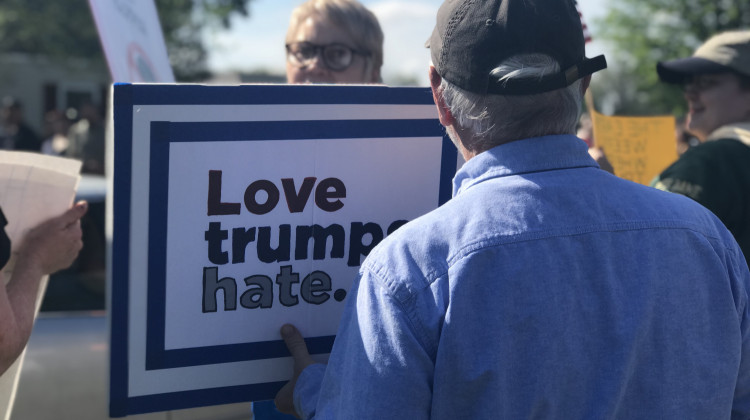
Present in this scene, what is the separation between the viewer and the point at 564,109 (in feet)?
4.16

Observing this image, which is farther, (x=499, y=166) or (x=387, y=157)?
Result: (x=387, y=157)

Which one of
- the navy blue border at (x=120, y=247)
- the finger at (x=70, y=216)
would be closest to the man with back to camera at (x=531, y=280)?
the navy blue border at (x=120, y=247)

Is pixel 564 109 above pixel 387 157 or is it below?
above

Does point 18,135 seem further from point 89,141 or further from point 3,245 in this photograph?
point 3,245

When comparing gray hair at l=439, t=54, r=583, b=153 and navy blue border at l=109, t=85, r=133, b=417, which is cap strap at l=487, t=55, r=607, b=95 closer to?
gray hair at l=439, t=54, r=583, b=153

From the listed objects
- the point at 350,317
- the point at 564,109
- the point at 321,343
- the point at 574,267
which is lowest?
the point at 321,343

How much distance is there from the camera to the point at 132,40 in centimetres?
259

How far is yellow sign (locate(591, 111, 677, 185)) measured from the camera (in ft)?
8.80

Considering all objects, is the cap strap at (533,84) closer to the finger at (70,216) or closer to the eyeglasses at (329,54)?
the finger at (70,216)

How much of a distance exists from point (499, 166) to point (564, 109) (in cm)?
14

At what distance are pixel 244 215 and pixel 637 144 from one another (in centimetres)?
176

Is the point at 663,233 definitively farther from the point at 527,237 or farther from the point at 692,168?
the point at 692,168

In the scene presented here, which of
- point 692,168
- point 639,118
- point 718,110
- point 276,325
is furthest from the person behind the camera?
point 639,118

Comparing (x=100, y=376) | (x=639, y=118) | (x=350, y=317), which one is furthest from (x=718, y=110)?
(x=100, y=376)
